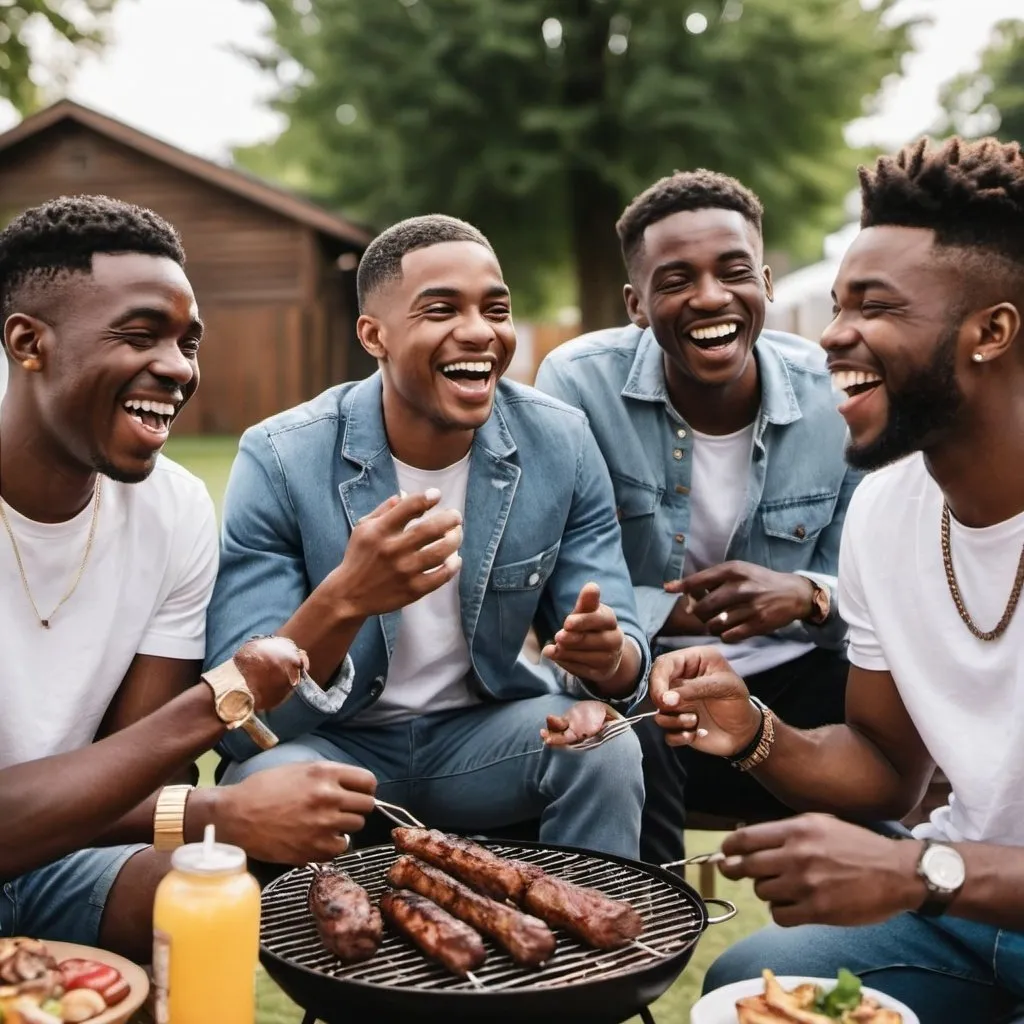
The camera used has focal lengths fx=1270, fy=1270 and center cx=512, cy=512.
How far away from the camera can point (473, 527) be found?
3951 mm

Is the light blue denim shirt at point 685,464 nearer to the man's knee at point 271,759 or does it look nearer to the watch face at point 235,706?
the man's knee at point 271,759

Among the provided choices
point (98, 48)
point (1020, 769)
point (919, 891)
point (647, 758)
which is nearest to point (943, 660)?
point (1020, 769)

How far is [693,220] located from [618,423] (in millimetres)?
Answer: 766

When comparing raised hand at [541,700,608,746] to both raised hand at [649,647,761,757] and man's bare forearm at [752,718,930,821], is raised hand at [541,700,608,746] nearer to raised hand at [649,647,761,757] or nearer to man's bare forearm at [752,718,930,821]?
raised hand at [649,647,761,757]

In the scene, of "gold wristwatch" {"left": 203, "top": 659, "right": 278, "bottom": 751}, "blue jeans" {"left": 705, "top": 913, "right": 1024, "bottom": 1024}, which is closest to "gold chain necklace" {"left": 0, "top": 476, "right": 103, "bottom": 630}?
"gold wristwatch" {"left": 203, "top": 659, "right": 278, "bottom": 751}

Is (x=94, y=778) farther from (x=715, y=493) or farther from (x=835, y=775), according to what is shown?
(x=715, y=493)

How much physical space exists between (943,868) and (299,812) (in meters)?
1.33

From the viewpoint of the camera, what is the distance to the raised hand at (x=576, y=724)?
130 inches

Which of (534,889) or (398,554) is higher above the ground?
(398,554)

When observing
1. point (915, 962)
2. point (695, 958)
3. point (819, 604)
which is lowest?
point (695, 958)

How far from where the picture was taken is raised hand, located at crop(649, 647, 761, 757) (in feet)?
10.1

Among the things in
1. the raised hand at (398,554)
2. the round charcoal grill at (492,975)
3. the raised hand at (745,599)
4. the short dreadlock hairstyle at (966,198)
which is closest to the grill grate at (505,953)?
the round charcoal grill at (492,975)

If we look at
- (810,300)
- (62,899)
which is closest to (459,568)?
(62,899)

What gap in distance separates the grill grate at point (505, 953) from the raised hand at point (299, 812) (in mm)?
181
